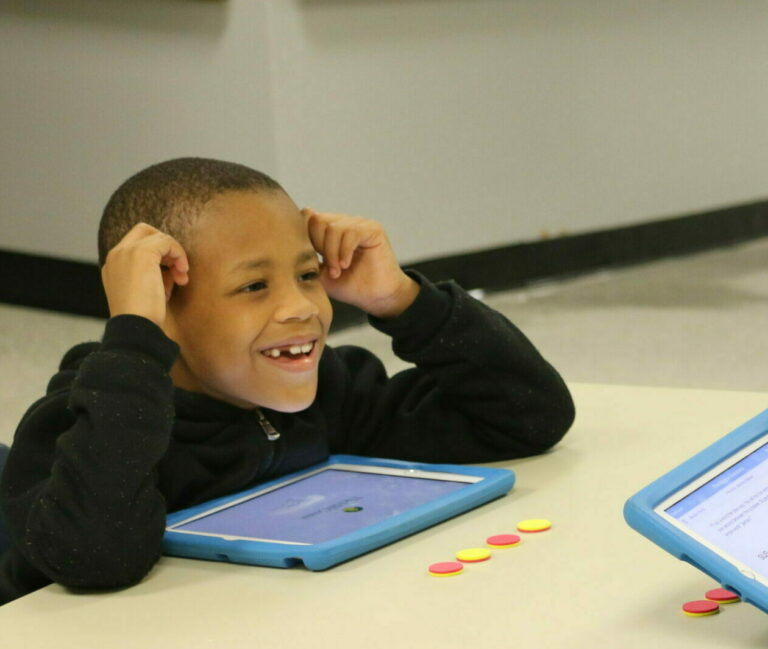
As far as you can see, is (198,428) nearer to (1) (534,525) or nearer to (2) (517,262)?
(1) (534,525)

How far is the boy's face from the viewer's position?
3.46 feet

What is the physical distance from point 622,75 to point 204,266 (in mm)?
3508

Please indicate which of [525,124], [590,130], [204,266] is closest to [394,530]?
[204,266]

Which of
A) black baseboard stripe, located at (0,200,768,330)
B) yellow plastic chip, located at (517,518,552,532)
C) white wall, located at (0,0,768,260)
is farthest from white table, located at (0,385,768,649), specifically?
black baseboard stripe, located at (0,200,768,330)

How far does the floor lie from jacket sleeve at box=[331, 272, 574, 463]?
1.48 m

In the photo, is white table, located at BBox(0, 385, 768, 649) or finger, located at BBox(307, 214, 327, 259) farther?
finger, located at BBox(307, 214, 327, 259)

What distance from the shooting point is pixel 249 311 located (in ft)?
3.45

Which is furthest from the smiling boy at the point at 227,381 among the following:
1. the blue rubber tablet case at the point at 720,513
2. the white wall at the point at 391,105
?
the white wall at the point at 391,105

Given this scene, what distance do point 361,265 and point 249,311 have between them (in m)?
0.21

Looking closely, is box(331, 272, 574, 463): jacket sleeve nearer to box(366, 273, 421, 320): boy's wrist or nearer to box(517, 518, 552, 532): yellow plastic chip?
box(366, 273, 421, 320): boy's wrist

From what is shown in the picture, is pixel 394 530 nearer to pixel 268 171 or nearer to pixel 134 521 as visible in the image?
pixel 134 521

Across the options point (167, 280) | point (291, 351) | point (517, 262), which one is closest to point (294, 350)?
point (291, 351)

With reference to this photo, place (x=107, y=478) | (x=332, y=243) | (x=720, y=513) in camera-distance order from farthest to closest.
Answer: (x=332, y=243)
(x=107, y=478)
(x=720, y=513)

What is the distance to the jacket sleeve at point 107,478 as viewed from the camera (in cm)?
88
